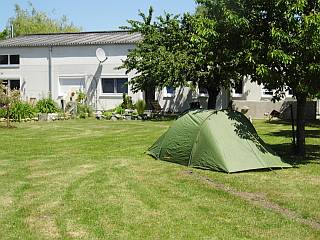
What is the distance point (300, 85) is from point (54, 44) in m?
23.7

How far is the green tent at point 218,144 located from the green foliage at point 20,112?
14.8m

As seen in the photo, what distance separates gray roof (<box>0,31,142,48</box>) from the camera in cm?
3166

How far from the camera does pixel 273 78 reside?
11758mm

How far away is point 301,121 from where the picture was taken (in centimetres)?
1306

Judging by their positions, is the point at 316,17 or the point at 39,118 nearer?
the point at 316,17

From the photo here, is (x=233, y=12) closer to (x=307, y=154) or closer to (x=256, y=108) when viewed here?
(x=307, y=154)

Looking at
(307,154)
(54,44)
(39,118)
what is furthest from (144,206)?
(54,44)

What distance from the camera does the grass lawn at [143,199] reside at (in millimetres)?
6805

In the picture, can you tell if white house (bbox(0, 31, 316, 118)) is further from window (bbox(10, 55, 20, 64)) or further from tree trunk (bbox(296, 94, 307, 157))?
tree trunk (bbox(296, 94, 307, 157))

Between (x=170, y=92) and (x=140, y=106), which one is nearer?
(x=140, y=106)

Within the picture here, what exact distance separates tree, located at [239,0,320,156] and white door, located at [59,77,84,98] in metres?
21.1

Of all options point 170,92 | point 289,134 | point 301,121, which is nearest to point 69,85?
point 170,92

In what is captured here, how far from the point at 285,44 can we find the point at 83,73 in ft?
73.3

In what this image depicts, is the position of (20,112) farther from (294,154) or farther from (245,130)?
(245,130)
